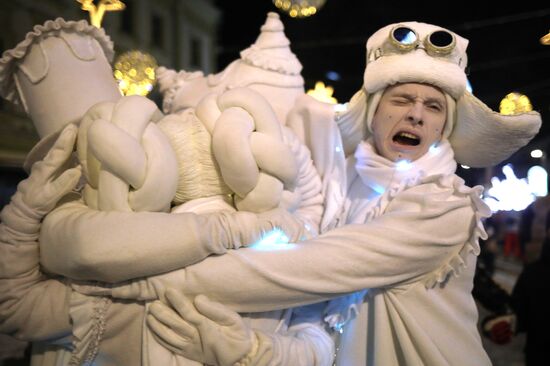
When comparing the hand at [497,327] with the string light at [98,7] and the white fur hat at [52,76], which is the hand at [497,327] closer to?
the white fur hat at [52,76]

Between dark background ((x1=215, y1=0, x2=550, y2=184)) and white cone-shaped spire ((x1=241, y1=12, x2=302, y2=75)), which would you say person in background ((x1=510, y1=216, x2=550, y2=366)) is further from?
white cone-shaped spire ((x1=241, y1=12, x2=302, y2=75))

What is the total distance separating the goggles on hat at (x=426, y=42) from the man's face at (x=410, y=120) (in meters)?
0.10

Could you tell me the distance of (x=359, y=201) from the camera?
5.47ft

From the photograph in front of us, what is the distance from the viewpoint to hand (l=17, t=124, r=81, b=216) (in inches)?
51.6

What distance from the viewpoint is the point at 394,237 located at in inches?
53.4

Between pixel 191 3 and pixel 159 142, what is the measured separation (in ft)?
17.9

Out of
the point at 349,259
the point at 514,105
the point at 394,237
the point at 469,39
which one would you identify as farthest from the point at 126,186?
the point at 469,39

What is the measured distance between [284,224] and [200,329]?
0.31 meters

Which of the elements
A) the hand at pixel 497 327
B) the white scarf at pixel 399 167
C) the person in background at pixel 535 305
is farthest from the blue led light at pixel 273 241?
the person in background at pixel 535 305

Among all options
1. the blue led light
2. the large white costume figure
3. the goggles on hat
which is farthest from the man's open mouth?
the blue led light

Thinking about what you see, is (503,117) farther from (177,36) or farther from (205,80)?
(177,36)

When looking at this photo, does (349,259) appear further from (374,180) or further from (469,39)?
(469,39)

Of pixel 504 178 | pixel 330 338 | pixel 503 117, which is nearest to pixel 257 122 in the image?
pixel 330 338

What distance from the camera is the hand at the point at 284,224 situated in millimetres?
1292
